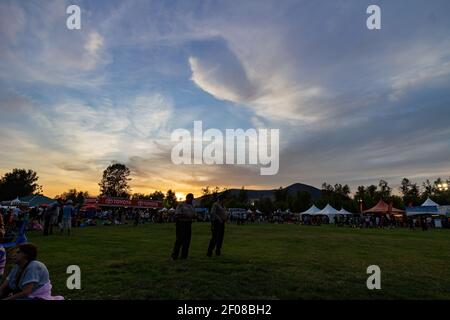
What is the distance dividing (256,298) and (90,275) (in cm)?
443

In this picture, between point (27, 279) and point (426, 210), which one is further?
point (426, 210)

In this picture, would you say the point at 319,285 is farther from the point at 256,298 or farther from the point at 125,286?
the point at 125,286

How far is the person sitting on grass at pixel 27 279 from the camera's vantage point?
5.00 metres

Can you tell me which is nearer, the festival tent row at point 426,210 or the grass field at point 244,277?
the grass field at point 244,277

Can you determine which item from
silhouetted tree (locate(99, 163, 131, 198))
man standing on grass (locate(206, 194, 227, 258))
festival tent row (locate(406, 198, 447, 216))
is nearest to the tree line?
silhouetted tree (locate(99, 163, 131, 198))

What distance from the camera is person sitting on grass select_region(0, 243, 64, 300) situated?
4996 millimetres

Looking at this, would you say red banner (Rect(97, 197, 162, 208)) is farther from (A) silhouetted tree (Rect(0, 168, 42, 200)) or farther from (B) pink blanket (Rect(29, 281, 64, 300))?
(A) silhouetted tree (Rect(0, 168, 42, 200))

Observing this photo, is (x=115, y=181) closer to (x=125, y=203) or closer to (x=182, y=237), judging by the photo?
(x=125, y=203)

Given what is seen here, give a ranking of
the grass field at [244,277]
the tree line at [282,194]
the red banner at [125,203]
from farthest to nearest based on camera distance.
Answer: the tree line at [282,194] → the red banner at [125,203] → the grass field at [244,277]

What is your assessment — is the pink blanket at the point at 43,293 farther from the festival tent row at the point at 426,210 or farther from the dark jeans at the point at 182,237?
the festival tent row at the point at 426,210

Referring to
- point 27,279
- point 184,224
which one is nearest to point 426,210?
point 184,224

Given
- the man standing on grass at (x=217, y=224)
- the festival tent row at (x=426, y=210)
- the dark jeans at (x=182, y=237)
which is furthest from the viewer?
the festival tent row at (x=426, y=210)

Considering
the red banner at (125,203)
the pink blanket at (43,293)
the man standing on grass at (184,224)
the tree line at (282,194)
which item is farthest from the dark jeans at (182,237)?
the tree line at (282,194)

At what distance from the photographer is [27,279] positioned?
5.01 metres
